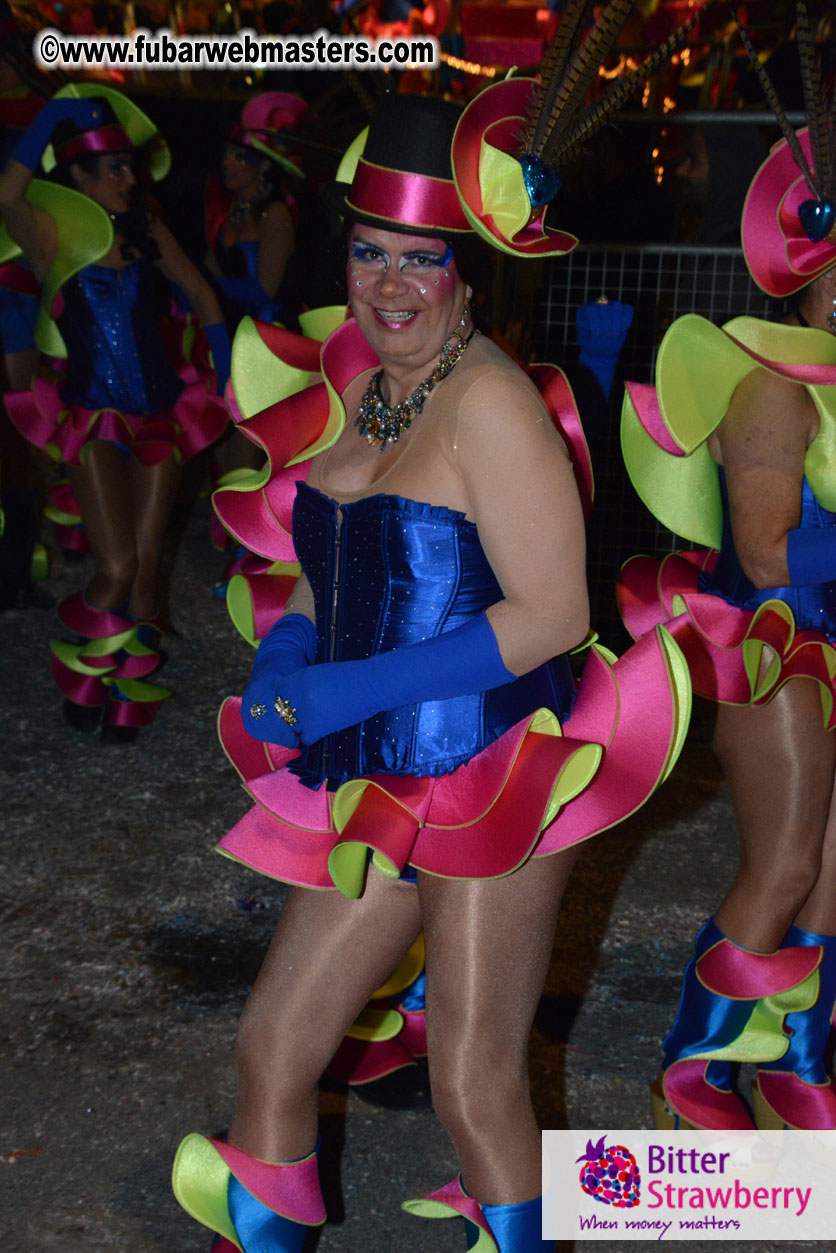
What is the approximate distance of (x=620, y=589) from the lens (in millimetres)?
2910

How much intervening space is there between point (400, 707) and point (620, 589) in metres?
1.05

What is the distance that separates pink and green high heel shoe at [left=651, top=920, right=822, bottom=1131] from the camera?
8.67ft

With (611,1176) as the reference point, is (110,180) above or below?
above

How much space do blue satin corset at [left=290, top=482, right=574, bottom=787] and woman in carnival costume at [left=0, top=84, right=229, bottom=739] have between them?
278 centimetres

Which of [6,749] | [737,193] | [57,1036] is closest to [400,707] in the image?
[57,1036]

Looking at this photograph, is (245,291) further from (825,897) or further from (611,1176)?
(611,1176)

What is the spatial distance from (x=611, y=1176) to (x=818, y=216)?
6.18 ft

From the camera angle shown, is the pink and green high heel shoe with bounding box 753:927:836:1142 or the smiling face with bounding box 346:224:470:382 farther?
the pink and green high heel shoe with bounding box 753:927:836:1142

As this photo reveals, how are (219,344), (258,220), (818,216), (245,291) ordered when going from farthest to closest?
(245,291), (258,220), (219,344), (818,216)

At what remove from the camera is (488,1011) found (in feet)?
6.31

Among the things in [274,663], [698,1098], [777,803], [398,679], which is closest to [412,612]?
[398,679]

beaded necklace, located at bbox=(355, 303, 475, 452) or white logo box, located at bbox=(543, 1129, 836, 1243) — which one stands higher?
beaded necklace, located at bbox=(355, 303, 475, 452)

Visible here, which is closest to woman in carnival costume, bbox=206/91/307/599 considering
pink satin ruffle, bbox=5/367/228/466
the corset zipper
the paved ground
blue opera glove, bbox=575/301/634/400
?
pink satin ruffle, bbox=5/367/228/466

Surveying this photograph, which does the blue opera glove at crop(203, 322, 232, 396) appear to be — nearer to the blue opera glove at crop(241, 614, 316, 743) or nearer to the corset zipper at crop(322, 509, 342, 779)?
the blue opera glove at crop(241, 614, 316, 743)
